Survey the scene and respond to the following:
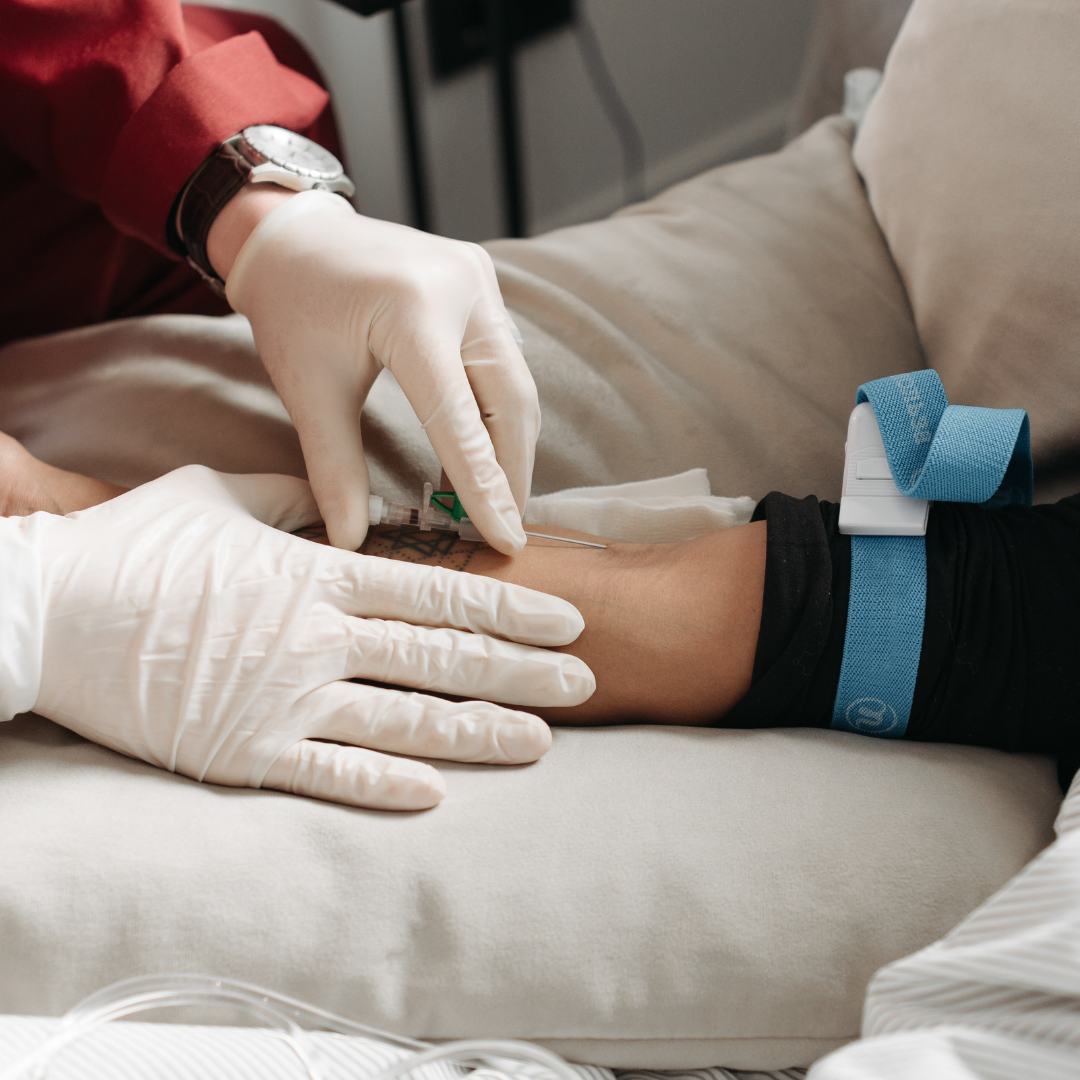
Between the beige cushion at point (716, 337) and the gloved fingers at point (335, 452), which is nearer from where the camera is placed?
the gloved fingers at point (335, 452)

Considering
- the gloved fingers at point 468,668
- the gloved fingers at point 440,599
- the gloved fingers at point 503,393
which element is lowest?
the gloved fingers at point 468,668

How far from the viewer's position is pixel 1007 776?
0.69 metres

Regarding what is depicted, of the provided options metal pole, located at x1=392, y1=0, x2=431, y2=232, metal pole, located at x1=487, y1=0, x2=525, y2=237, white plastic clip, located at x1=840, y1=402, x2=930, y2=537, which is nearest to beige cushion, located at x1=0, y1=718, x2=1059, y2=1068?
white plastic clip, located at x1=840, y1=402, x2=930, y2=537

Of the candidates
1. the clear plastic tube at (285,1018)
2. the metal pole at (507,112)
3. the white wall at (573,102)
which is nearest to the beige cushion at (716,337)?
the clear plastic tube at (285,1018)

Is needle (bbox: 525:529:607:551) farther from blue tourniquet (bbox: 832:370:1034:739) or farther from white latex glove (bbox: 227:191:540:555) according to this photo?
Result: blue tourniquet (bbox: 832:370:1034:739)

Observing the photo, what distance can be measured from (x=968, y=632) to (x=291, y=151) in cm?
94

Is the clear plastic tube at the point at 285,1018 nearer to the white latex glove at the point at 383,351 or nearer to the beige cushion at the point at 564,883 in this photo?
the beige cushion at the point at 564,883

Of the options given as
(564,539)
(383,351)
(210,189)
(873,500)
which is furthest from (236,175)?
(873,500)

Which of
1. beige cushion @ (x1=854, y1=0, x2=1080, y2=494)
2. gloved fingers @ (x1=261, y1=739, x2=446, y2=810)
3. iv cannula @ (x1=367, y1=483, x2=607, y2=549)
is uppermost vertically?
beige cushion @ (x1=854, y1=0, x2=1080, y2=494)

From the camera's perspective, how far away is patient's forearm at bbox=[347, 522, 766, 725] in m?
0.75

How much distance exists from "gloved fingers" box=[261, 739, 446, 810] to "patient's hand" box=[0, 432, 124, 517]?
0.42 meters

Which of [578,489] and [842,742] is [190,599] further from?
[842,742]

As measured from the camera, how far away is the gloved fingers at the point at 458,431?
2.67 ft

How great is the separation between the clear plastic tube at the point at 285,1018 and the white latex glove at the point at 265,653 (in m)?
0.15
